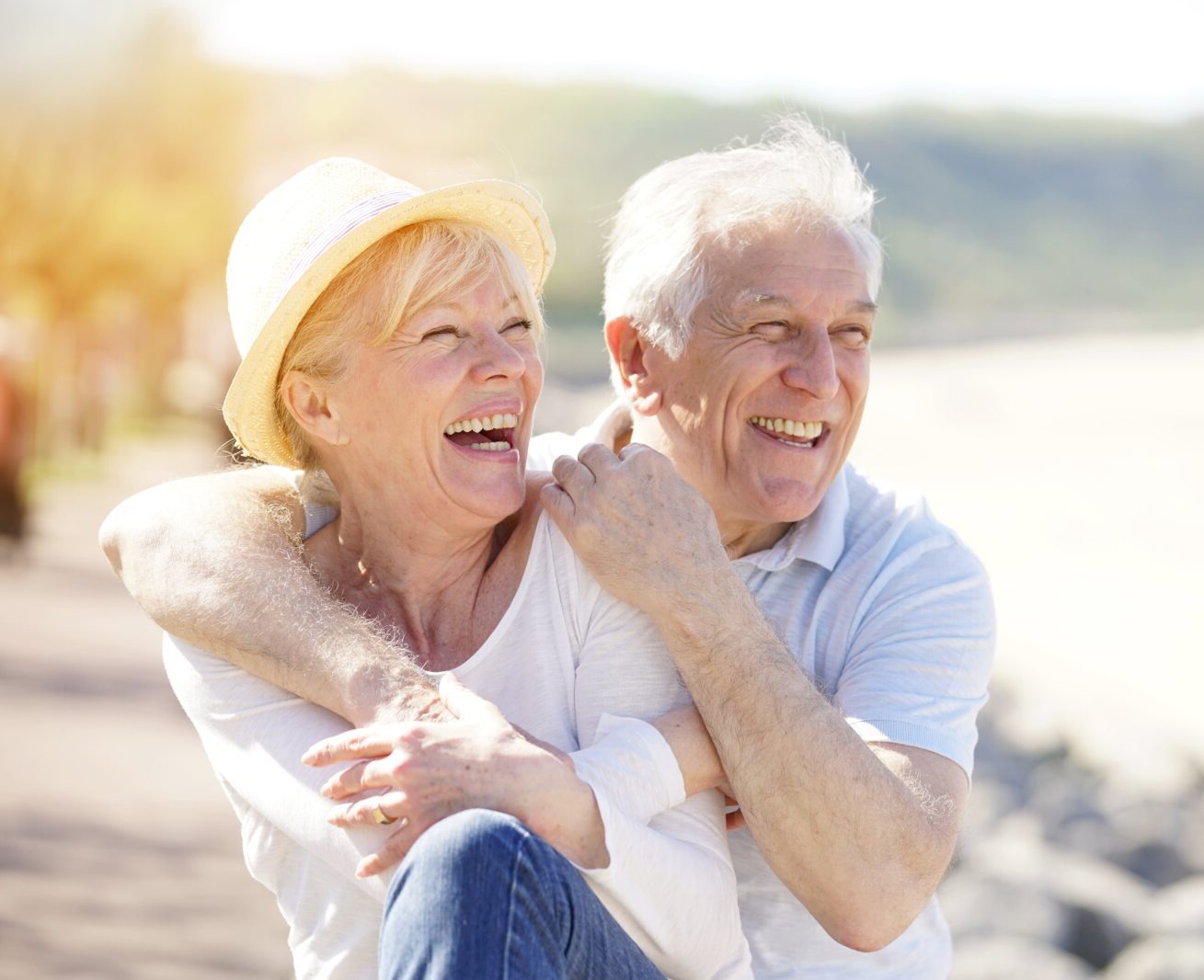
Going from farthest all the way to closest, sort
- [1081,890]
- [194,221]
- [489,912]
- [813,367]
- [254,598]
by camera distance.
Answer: [194,221], [1081,890], [813,367], [254,598], [489,912]

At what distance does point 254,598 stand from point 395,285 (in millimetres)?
536

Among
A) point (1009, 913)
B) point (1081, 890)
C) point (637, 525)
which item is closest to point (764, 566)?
point (637, 525)

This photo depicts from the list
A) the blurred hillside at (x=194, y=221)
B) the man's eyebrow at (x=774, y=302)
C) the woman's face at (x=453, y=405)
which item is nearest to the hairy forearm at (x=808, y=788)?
the woman's face at (x=453, y=405)

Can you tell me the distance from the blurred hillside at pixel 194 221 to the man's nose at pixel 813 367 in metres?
0.34

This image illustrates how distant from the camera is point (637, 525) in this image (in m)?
2.30

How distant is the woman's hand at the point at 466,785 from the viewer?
1.98 m

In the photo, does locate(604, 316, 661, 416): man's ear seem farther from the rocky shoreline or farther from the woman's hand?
the rocky shoreline

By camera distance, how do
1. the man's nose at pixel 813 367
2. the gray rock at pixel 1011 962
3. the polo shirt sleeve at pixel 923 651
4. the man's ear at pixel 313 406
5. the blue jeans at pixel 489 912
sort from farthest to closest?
the gray rock at pixel 1011 962 → the man's nose at pixel 813 367 → the man's ear at pixel 313 406 → the polo shirt sleeve at pixel 923 651 → the blue jeans at pixel 489 912

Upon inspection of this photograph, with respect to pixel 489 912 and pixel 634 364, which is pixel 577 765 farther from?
pixel 634 364

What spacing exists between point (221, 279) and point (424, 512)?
1317 cm

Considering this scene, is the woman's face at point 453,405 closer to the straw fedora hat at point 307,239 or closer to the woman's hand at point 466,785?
the straw fedora hat at point 307,239

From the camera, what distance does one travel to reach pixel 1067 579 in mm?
13828

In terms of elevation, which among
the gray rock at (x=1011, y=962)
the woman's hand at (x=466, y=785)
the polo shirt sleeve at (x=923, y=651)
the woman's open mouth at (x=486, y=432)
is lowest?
the gray rock at (x=1011, y=962)

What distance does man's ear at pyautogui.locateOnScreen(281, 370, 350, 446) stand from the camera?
8.09ft
